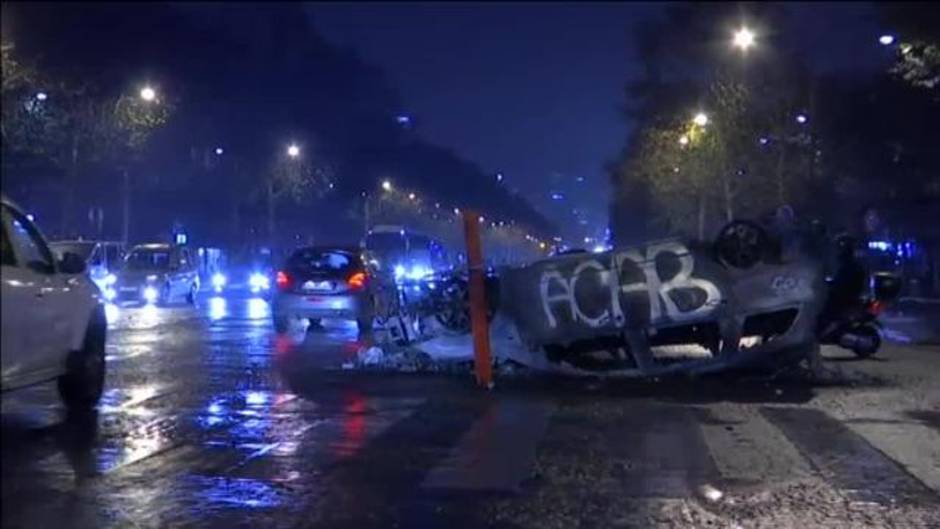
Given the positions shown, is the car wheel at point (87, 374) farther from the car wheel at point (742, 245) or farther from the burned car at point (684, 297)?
the car wheel at point (742, 245)

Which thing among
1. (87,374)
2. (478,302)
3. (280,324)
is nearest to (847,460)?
(478,302)

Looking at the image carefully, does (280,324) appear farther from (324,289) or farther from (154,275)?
(154,275)

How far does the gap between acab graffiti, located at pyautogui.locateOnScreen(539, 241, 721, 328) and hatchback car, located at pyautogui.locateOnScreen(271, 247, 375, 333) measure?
786 centimetres

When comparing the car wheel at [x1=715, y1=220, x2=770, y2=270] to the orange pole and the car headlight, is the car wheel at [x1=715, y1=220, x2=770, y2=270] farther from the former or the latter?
the car headlight

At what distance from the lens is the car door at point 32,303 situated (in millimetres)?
8719

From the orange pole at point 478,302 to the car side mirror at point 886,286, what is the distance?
5027 mm

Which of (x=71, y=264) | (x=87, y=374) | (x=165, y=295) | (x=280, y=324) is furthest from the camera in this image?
(x=165, y=295)

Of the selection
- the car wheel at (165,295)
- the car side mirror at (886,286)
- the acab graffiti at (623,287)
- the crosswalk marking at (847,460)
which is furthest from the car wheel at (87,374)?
the car wheel at (165,295)

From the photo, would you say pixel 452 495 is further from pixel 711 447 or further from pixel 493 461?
pixel 711 447

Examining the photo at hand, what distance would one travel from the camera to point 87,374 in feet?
36.6

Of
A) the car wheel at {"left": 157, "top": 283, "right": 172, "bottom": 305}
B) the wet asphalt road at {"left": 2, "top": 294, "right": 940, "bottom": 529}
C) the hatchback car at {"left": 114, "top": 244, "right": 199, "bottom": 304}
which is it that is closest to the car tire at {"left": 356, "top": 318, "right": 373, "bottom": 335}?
the wet asphalt road at {"left": 2, "top": 294, "right": 940, "bottom": 529}

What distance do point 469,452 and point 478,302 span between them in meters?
4.57

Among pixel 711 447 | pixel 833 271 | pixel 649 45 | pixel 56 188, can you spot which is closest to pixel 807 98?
pixel 649 45

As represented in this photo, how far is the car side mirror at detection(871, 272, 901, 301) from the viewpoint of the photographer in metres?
15.0
